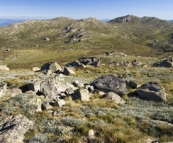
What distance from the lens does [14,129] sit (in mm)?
12984

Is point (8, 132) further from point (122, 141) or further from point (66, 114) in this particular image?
point (122, 141)

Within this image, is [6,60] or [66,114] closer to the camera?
[66,114]

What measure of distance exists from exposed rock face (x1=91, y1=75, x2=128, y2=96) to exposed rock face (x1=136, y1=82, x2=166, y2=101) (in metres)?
2.36

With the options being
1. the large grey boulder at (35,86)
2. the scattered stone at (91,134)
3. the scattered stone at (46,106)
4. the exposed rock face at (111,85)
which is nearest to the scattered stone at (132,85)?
the exposed rock face at (111,85)

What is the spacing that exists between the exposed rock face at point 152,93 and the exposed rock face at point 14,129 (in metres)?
16.1

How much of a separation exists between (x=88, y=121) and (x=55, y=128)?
9.40 ft

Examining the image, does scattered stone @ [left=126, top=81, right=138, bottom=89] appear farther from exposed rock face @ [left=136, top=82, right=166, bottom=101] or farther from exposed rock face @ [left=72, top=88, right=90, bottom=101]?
exposed rock face @ [left=72, top=88, right=90, bottom=101]

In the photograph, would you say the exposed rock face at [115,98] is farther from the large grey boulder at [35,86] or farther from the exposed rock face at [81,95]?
the large grey boulder at [35,86]

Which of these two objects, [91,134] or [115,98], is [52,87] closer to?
[115,98]

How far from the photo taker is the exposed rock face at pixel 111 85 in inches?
1028

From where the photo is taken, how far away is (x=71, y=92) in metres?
24.5

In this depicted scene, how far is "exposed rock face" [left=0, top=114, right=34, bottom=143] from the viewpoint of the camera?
12155 mm

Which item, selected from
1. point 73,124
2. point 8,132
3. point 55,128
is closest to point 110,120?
point 73,124

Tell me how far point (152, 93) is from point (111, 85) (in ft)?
18.9
